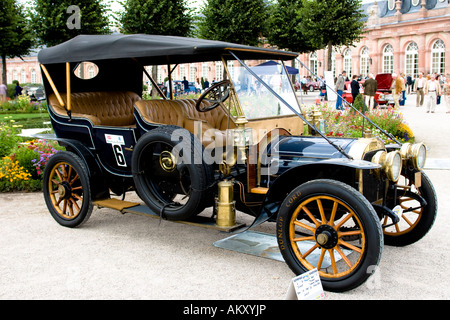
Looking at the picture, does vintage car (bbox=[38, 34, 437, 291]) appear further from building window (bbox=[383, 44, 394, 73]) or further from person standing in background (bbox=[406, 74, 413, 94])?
building window (bbox=[383, 44, 394, 73])

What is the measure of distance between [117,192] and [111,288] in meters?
2.22

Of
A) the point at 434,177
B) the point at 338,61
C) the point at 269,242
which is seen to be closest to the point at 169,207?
the point at 269,242

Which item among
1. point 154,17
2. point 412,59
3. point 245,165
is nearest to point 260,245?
point 245,165

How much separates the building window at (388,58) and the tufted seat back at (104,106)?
43224 millimetres

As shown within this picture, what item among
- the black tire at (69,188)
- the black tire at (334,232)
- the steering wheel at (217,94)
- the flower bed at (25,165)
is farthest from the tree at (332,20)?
the black tire at (334,232)

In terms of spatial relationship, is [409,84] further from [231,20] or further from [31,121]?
[31,121]

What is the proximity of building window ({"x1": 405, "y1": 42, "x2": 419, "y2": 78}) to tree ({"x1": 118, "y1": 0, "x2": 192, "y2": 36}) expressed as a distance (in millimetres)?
27259

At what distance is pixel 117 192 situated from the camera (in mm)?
6023

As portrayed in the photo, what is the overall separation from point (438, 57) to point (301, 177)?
4211 cm

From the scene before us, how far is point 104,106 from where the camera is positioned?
256 inches

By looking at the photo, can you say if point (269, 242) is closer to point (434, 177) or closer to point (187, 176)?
point (187, 176)

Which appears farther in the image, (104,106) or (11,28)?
(11,28)

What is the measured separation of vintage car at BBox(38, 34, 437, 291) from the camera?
12.7ft

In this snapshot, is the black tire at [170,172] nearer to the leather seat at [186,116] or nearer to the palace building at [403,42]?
the leather seat at [186,116]
